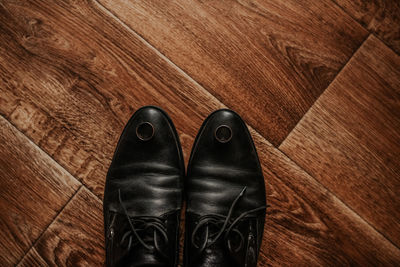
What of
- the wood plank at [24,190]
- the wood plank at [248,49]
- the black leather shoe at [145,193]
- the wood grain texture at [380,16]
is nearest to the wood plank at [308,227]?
the wood plank at [248,49]

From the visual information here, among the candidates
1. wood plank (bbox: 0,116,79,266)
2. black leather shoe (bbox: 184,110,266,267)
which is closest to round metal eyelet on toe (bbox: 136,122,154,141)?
black leather shoe (bbox: 184,110,266,267)

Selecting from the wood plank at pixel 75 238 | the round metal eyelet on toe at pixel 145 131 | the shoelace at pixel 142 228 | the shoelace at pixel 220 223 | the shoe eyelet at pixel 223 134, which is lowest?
the wood plank at pixel 75 238

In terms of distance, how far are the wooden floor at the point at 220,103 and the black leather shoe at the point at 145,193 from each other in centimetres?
4

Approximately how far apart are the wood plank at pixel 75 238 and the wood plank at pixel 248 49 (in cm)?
47

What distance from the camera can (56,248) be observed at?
83 centimetres

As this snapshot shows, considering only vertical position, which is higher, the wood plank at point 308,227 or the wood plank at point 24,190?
the wood plank at point 308,227

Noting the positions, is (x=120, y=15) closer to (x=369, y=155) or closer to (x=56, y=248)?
(x=56, y=248)

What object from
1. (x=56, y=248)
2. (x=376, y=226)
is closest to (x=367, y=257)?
(x=376, y=226)

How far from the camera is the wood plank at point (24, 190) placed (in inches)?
33.0

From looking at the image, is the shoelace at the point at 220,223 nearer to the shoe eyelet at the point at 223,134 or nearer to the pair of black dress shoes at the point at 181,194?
the pair of black dress shoes at the point at 181,194

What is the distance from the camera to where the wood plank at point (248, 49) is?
0.86m

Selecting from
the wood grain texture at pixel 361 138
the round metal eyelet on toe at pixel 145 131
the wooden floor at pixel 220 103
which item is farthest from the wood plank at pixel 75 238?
the wood grain texture at pixel 361 138

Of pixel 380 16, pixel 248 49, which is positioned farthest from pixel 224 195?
pixel 380 16

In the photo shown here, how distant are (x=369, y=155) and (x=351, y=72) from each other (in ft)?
0.80
